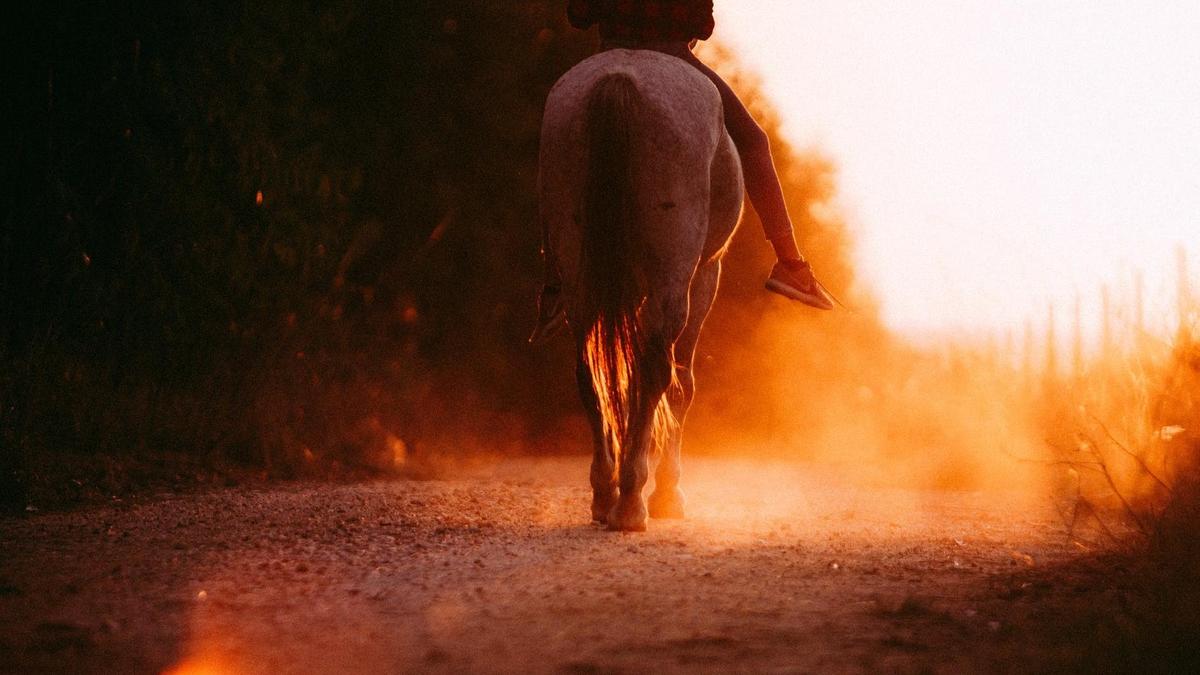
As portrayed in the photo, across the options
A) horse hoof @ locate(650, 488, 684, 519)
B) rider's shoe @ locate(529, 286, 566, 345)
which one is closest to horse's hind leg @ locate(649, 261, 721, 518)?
horse hoof @ locate(650, 488, 684, 519)

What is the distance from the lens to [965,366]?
9.36 meters

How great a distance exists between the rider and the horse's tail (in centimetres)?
61

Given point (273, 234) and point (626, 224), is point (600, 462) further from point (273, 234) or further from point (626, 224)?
point (273, 234)

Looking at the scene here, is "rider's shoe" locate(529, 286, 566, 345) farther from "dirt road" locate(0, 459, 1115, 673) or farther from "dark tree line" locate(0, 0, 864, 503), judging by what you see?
"dark tree line" locate(0, 0, 864, 503)

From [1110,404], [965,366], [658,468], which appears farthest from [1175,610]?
→ [965,366]

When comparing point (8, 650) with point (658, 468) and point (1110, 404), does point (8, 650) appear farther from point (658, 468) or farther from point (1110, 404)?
point (1110, 404)

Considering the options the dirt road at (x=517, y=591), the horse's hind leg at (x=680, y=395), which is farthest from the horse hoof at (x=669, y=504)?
the dirt road at (x=517, y=591)

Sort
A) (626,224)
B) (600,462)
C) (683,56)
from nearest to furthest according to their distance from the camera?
(626,224)
(600,462)
(683,56)

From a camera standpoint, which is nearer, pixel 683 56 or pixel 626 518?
pixel 626 518

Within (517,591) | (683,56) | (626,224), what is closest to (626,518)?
(626,224)

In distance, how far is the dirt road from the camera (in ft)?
10.0

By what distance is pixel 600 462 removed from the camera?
18.6 feet

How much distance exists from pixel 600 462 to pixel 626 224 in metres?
1.20

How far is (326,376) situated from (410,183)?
8.16 feet
